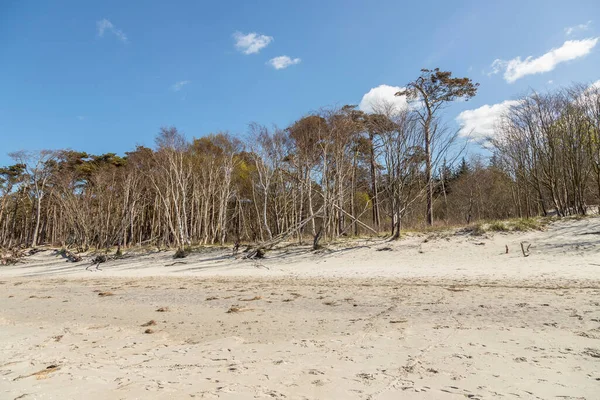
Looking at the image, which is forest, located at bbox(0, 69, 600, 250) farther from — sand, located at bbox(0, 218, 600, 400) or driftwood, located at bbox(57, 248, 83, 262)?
sand, located at bbox(0, 218, 600, 400)

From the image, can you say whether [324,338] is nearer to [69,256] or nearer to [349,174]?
[349,174]

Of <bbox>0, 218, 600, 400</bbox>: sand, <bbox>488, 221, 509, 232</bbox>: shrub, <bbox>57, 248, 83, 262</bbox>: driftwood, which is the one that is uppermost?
<bbox>488, 221, 509, 232</bbox>: shrub

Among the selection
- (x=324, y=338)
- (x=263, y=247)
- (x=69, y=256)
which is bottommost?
(x=324, y=338)

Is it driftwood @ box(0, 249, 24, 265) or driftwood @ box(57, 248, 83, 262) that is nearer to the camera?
driftwood @ box(57, 248, 83, 262)

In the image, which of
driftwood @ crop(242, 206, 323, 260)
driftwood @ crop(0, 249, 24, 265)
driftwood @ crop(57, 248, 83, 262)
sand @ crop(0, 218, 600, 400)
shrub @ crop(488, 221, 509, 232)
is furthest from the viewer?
driftwood @ crop(0, 249, 24, 265)

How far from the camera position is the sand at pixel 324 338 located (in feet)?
10.8

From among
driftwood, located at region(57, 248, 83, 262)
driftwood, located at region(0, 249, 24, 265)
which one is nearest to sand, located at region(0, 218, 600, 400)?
driftwood, located at region(57, 248, 83, 262)

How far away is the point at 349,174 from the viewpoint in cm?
2344

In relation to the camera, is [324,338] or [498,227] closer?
[324,338]

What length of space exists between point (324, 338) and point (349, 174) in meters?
19.1

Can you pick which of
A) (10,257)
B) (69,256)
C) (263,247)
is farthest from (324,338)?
(10,257)

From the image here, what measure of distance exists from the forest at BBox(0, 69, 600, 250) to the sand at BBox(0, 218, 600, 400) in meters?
9.42

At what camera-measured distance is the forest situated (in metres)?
18.9

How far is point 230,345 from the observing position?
483cm
